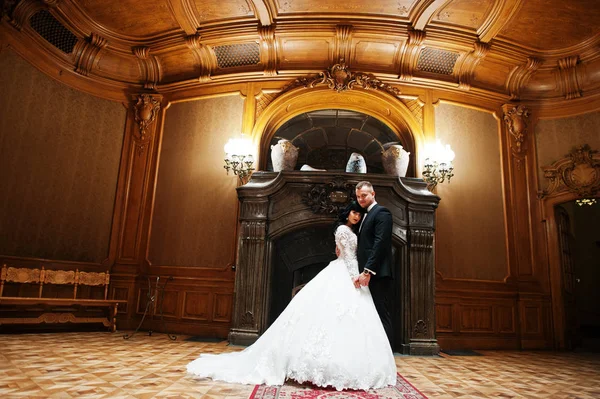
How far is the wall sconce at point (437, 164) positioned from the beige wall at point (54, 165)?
513 cm

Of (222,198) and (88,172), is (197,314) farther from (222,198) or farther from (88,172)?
(88,172)

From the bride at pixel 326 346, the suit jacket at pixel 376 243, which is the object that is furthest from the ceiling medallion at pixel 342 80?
the bride at pixel 326 346

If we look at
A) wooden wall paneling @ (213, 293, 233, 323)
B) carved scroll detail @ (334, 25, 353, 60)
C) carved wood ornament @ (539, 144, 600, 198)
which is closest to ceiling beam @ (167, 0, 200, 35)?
carved scroll detail @ (334, 25, 353, 60)

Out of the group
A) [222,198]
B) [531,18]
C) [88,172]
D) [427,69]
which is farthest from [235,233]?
[531,18]

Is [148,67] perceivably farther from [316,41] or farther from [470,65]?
[470,65]

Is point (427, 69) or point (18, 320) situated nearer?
point (18, 320)

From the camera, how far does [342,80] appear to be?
682 cm

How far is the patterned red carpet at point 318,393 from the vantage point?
2580 millimetres

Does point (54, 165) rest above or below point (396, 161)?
below

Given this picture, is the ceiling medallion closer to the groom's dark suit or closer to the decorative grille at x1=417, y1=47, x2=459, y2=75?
the decorative grille at x1=417, y1=47, x2=459, y2=75

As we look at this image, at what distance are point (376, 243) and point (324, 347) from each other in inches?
33.2

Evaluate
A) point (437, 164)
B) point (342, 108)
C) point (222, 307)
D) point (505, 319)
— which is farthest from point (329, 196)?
point (505, 319)

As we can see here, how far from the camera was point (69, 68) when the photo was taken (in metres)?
6.58

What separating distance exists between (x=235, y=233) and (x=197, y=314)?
133 cm
